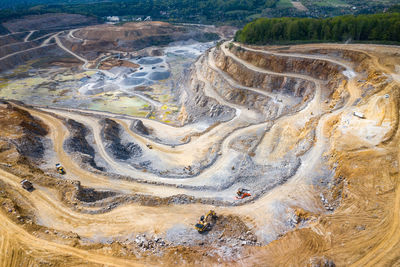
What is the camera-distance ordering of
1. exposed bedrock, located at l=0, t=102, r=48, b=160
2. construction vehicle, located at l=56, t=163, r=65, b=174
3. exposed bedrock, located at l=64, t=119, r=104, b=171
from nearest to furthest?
construction vehicle, located at l=56, t=163, r=65, b=174 < exposed bedrock, located at l=0, t=102, r=48, b=160 < exposed bedrock, located at l=64, t=119, r=104, b=171

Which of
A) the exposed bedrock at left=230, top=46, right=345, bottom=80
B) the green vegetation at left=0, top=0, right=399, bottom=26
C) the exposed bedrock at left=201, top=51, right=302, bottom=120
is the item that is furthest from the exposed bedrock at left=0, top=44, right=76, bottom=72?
the exposed bedrock at left=230, top=46, right=345, bottom=80

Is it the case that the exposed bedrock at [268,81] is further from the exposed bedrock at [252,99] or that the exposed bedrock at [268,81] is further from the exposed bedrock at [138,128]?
the exposed bedrock at [138,128]

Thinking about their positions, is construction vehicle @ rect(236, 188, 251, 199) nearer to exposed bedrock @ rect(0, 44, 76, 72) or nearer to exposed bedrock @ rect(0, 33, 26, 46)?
exposed bedrock @ rect(0, 44, 76, 72)

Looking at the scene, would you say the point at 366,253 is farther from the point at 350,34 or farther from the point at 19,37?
the point at 19,37

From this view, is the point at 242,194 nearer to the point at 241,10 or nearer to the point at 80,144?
the point at 80,144

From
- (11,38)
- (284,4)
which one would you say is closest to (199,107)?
(11,38)

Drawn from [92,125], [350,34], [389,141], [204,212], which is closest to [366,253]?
[204,212]
